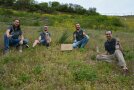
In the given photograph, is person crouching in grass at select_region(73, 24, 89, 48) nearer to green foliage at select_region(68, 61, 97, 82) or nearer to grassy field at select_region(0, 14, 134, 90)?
grassy field at select_region(0, 14, 134, 90)

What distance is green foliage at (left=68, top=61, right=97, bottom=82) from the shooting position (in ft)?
41.2

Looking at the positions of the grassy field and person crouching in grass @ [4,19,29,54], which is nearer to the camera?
the grassy field

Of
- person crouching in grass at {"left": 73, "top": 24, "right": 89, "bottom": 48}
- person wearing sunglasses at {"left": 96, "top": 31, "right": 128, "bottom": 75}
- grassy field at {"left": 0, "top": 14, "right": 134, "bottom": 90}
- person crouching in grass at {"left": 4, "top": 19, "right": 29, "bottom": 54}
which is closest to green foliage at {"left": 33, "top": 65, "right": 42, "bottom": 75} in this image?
grassy field at {"left": 0, "top": 14, "right": 134, "bottom": 90}

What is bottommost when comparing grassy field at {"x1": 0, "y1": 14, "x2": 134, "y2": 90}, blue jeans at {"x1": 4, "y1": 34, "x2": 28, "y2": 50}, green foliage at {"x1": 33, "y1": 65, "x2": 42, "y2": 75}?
grassy field at {"x1": 0, "y1": 14, "x2": 134, "y2": 90}

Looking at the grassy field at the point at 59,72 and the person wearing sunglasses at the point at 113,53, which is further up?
the person wearing sunglasses at the point at 113,53

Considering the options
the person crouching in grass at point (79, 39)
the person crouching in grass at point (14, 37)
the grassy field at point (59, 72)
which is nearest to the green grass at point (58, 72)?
the grassy field at point (59, 72)

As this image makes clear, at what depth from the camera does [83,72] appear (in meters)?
12.8

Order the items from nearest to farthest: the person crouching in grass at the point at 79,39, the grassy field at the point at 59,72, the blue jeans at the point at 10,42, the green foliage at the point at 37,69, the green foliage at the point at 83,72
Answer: the grassy field at the point at 59,72
the green foliage at the point at 83,72
the green foliage at the point at 37,69
the blue jeans at the point at 10,42
the person crouching in grass at the point at 79,39

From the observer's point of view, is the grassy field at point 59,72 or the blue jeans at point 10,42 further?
the blue jeans at point 10,42

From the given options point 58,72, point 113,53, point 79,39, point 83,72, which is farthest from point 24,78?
point 79,39

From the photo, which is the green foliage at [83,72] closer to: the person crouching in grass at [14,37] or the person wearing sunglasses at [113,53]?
the person wearing sunglasses at [113,53]

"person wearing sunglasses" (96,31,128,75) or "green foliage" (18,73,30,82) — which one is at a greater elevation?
"person wearing sunglasses" (96,31,128,75)

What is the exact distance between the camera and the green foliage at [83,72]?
41.2 feet

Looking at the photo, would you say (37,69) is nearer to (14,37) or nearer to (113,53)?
(113,53)
